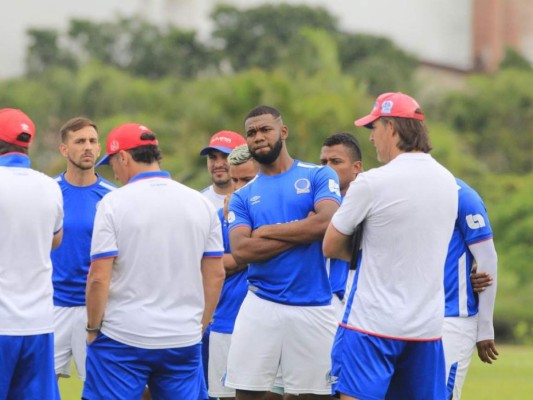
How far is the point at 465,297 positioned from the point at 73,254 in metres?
3.45

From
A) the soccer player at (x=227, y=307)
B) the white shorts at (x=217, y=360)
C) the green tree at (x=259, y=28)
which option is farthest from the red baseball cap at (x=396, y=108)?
the green tree at (x=259, y=28)

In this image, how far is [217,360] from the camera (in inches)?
404

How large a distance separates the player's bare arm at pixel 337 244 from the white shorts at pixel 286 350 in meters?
1.42

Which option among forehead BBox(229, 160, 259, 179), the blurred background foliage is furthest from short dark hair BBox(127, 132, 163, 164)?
the blurred background foliage

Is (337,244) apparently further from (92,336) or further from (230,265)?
(230,265)

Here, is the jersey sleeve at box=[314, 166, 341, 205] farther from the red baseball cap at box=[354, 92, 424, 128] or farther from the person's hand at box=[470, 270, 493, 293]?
the red baseball cap at box=[354, 92, 424, 128]

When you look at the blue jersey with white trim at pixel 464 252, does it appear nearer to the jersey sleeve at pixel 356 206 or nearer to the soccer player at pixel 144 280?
the jersey sleeve at pixel 356 206

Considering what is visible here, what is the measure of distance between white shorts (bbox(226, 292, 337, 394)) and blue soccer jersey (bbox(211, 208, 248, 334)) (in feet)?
3.90

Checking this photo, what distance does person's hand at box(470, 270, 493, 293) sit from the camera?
834cm

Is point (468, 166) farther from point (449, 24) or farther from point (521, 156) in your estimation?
point (449, 24)

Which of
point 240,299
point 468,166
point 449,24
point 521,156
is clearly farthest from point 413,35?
point 240,299

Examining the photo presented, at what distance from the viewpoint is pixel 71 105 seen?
53.8 meters

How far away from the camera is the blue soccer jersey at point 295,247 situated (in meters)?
9.00

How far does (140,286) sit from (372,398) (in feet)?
5.45
